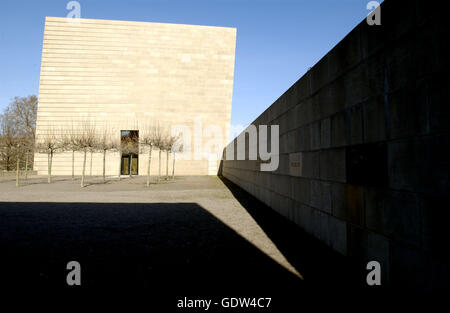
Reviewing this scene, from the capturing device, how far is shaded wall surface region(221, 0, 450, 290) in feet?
7.28

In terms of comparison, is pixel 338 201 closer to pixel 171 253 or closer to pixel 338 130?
pixel 338 130

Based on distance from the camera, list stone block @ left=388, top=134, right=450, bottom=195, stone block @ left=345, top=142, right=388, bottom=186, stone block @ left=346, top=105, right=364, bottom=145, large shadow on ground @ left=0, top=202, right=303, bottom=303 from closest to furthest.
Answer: stone block @ left=388, top=134, right=450, bottom=195, large shadow on ground @ left=0, top=202, right=303, bottom=303, stone block @ left=345, top=142, right=388, bottom=186, stone block @ left=346, top=105, right=364, bottom=145

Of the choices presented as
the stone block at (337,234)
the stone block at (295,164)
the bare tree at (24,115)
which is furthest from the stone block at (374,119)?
the bare tree at (24,115)

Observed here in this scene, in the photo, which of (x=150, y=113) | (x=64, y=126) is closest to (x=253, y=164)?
(x=150, y=113)

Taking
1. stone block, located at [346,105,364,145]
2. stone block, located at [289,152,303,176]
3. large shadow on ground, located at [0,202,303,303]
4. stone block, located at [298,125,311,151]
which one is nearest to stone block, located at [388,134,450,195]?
stone block, located at [346,105,364,145]

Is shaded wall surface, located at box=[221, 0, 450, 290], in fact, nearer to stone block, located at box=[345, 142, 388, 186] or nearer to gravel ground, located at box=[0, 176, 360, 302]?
stone block, located at box=[345, 142, 388, 186]

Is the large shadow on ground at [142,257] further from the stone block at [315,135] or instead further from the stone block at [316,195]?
the stone block at [315,135]

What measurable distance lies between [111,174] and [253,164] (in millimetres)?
27371

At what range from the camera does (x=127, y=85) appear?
105 ft

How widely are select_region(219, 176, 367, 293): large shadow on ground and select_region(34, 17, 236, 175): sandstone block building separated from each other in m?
27.7

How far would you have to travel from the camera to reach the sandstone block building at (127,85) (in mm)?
31641

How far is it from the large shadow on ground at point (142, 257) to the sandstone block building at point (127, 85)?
2698 centimetres
